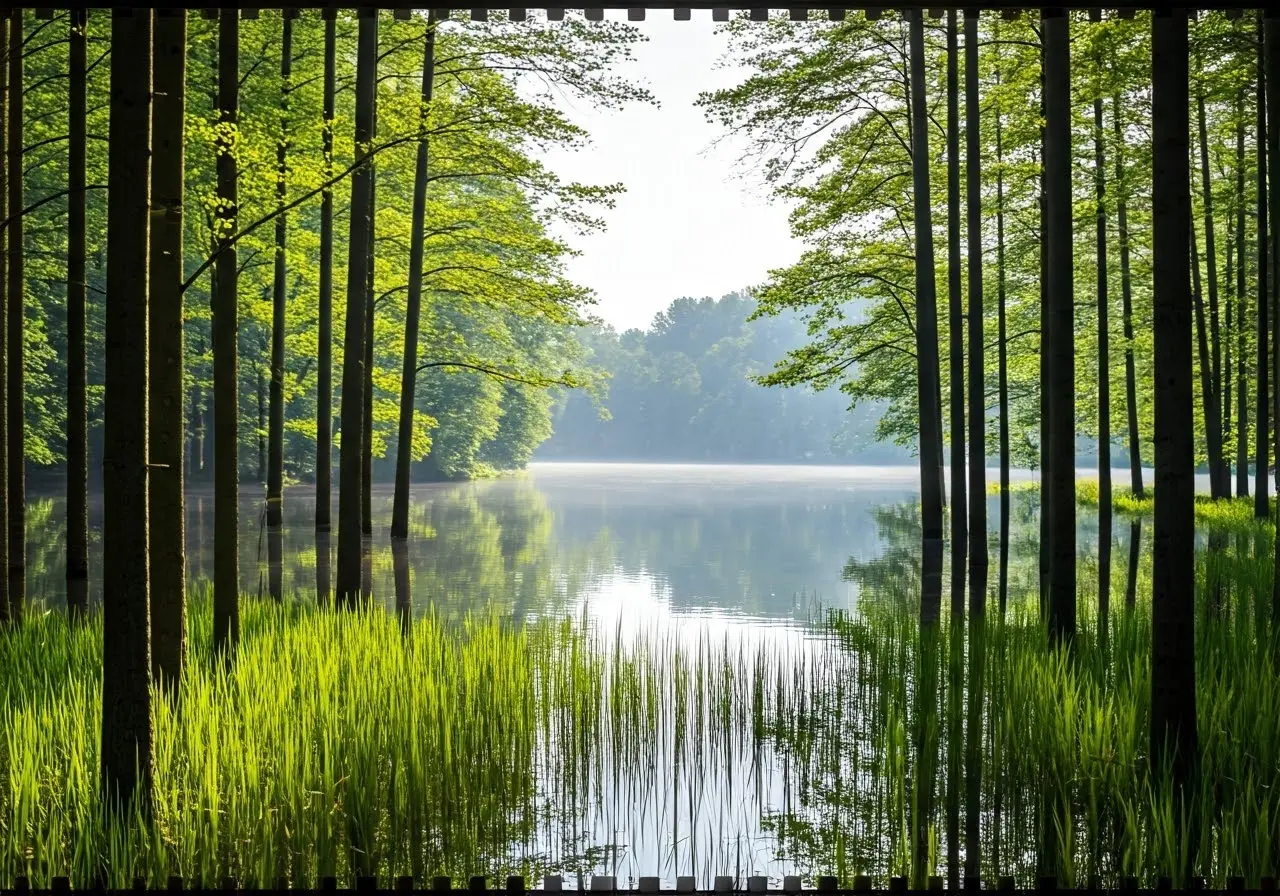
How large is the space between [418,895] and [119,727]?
65.8 inches

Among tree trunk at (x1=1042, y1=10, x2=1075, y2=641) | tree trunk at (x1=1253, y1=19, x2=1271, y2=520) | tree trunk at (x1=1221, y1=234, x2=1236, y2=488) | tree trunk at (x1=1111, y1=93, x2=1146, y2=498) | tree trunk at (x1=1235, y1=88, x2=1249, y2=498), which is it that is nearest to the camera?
tree trunk at (x1=1042, y1=10, x2=1075, y2=641)

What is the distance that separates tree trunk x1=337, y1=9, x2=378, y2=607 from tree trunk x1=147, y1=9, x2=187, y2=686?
4597mm

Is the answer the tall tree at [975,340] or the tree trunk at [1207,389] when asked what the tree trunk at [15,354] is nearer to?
the tall tree at [975,340]

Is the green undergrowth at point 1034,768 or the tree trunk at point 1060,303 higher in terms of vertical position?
the tree trunk at point 1060,303

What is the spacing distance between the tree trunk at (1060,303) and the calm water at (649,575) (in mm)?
2164

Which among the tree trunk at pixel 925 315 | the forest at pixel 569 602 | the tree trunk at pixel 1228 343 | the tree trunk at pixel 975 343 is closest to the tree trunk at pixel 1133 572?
the forest at pixel 569 602

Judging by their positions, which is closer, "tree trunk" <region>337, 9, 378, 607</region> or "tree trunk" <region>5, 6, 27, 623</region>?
"tree trunk" <region>5, 6, 27, 623</region>

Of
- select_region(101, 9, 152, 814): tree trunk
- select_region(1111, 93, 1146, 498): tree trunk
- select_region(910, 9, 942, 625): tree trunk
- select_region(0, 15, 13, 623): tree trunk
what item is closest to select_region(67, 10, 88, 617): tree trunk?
select_region(0, 15, 13, 623): tree trunk

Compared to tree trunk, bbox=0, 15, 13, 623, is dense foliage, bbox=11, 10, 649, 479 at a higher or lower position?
higher

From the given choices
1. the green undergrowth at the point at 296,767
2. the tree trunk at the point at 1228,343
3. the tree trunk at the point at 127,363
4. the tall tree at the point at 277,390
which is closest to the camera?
the tree trunk at the point at 127,363

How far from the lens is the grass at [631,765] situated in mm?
4438

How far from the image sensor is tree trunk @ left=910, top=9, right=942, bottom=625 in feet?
59.3

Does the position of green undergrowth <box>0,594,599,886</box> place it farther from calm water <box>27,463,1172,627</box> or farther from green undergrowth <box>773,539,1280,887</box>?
calm water <box>27,463,1172,627</box>

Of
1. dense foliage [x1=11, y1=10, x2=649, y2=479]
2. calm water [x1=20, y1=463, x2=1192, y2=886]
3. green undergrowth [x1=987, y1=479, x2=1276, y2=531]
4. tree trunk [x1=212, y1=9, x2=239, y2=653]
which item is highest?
dense foliage [x1=11, y1=10, x2=649, y2=479]
